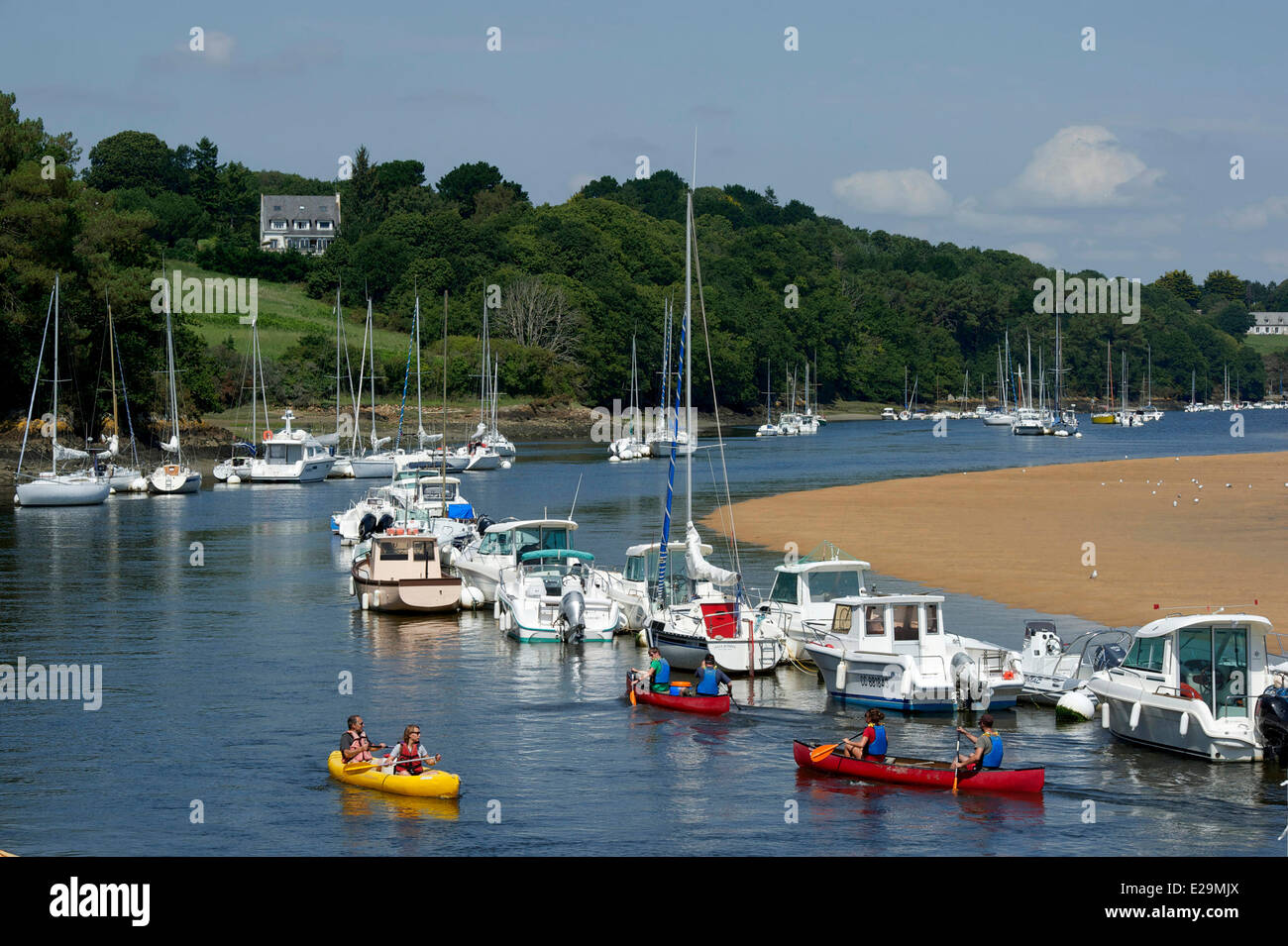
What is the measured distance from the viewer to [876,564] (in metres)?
58.0

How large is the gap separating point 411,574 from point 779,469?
249 ft

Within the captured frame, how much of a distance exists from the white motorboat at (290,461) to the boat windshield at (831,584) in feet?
254

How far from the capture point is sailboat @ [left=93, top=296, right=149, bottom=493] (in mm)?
103750

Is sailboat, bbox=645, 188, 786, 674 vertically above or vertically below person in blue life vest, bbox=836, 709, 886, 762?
above

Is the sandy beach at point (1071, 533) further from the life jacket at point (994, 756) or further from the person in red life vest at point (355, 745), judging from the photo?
the person in red life vest at point (355, 745)

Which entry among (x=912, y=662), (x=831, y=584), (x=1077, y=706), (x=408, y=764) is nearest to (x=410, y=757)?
(x=408, y=764)

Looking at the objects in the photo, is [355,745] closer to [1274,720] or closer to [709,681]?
[709,681]

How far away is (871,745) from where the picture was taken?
29094mm

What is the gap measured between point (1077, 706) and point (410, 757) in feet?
52.6

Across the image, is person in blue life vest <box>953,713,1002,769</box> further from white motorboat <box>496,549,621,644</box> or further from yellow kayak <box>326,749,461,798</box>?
white motorboat <box>496,549,621,644</box>

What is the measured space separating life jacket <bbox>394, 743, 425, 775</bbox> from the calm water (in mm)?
674

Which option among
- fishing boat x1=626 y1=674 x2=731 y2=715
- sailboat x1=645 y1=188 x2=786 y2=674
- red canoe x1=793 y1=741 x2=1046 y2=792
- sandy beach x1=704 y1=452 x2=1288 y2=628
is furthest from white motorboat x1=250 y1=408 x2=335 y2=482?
red canoe x1=793 y1=741 x2=1046 y2=792
